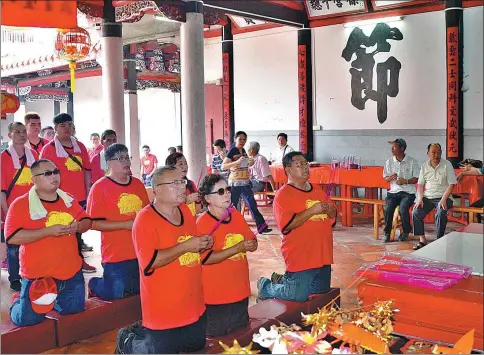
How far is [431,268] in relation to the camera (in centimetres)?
235

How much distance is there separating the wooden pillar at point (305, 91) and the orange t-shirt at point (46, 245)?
23.7ft

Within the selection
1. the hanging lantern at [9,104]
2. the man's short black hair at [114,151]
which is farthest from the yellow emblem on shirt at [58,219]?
the hanging lantern at [9,104]

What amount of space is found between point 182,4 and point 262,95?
13.5 ft

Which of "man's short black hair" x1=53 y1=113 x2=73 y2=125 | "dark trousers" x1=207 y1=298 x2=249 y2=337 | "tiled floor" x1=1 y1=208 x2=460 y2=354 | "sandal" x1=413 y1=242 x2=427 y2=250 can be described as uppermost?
"man's short black hair" x1=53 y1=113 x2=73 y2=125

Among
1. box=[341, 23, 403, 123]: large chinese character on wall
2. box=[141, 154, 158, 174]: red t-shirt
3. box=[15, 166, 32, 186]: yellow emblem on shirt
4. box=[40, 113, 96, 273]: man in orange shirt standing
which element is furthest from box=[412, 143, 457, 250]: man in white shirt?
box=[141, 154, 158, 174]: red t-shirt

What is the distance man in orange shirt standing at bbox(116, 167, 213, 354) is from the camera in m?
2.93

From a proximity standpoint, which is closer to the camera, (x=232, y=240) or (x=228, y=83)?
(x=232, y=240)

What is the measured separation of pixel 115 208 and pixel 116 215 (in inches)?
2.1

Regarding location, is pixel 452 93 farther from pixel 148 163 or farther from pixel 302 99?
pixel 148 163

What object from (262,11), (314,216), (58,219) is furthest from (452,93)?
(58,219)

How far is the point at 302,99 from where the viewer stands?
10.7 metres

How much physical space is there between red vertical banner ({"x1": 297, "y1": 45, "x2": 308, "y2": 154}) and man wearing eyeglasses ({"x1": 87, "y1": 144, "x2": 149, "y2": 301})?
22.1 feet

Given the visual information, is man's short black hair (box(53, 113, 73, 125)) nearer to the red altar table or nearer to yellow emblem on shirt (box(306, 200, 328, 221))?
yellow emblem on shirt (box(306, 200, 328, 221))

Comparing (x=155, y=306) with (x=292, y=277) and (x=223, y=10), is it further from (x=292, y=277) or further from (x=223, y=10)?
(x=223, y=10)
